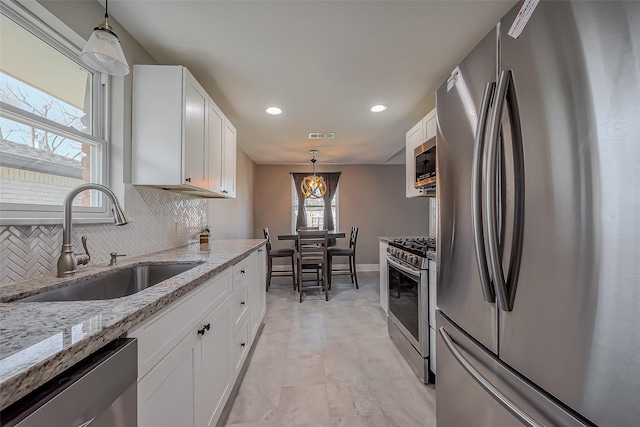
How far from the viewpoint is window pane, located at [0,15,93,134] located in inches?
43.8

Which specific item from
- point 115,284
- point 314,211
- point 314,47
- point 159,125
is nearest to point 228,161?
point 159,125

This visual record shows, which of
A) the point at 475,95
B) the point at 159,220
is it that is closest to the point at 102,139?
the point at 159,220

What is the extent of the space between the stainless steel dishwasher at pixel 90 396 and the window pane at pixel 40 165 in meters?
0.95

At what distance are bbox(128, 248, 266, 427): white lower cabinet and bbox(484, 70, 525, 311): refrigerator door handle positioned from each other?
40.8 inches

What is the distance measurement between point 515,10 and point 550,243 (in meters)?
0.66

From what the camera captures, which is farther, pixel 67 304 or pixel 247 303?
pixel 247 303

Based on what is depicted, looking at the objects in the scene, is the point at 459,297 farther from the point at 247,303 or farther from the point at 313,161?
the point at 313,161

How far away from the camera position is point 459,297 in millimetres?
999

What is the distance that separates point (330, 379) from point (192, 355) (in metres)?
1.20

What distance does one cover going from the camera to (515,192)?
0.72 metres

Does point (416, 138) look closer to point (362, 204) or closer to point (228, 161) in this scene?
point (228, 161)

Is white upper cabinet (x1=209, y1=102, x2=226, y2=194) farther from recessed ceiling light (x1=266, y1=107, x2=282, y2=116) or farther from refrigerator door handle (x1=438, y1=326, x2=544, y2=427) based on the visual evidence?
refrigerator door handle (x1=438, y1=326, x2=544, y2=427)

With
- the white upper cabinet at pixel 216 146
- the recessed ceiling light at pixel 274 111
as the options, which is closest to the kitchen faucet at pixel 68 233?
the white upper cabinet at pixel 216 146

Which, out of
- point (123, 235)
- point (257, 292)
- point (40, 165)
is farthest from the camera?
point (257, 292)
